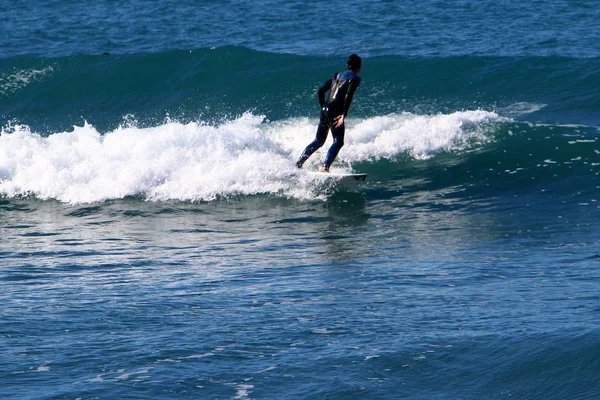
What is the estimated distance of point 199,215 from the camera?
1160 centimetres

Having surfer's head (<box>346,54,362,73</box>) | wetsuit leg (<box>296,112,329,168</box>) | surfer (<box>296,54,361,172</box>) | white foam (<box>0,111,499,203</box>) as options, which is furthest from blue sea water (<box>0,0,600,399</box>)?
surfer's head (<box>346,54,362,73</box>)

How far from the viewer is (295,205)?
11812 millimetres

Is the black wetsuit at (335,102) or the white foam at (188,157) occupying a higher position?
the black wetsuit at (335,102)

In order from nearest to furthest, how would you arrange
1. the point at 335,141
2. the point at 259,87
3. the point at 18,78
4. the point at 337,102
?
the point at 337,102, the point at 335,141, the point at 259,87, the point at 18,78

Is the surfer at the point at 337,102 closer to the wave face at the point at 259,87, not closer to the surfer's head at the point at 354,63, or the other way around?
the surfer's head at the point at 354,63


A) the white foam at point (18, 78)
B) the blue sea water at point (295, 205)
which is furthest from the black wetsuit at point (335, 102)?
the white foam at point (18, 78)

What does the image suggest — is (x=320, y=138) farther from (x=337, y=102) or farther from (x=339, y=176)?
(x=337, y=102)

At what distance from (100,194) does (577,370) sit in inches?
326

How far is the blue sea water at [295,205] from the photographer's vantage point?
19.5 ft

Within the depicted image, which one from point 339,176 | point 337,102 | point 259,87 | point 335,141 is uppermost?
point 337,102

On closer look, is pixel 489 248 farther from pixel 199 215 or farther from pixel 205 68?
pixel 205 68

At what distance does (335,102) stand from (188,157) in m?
2.65

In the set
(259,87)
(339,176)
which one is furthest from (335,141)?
(259,87)

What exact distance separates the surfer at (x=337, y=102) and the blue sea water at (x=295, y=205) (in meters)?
0.60
